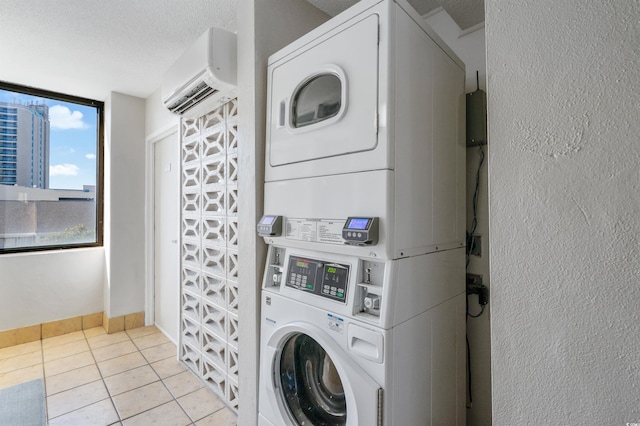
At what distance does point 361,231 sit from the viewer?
3.31 feet

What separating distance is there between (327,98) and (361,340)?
3.17 feet

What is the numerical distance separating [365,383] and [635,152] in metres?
0.97

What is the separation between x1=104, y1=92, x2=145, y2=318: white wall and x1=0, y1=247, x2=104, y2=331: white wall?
0.21 m

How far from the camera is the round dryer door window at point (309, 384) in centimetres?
128

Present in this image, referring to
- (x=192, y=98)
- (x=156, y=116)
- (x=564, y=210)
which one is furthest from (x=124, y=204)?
(x=564, y=210)

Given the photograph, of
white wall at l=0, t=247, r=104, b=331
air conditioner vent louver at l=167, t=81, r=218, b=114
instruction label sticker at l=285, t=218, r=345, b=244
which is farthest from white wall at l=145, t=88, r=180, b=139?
instruction label sticker at l=285, t=218, r=345, b=244

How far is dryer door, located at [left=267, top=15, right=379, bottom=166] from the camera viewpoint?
1088 millimetres

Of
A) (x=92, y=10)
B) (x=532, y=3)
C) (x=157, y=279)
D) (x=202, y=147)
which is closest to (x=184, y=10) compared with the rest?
(x=92, y=10)

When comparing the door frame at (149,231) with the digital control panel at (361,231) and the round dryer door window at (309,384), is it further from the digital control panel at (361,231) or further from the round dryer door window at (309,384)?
the digital control panel at (361,231)

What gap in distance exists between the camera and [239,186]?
1.69m

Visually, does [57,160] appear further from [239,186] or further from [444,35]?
[444,35]

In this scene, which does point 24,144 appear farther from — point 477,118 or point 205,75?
point 477,118

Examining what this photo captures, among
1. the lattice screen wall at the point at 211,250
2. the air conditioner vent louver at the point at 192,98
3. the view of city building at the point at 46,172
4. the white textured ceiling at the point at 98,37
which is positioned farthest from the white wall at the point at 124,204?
the air conditioner vent louver at the point at 192,98

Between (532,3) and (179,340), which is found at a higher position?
(532,3)
